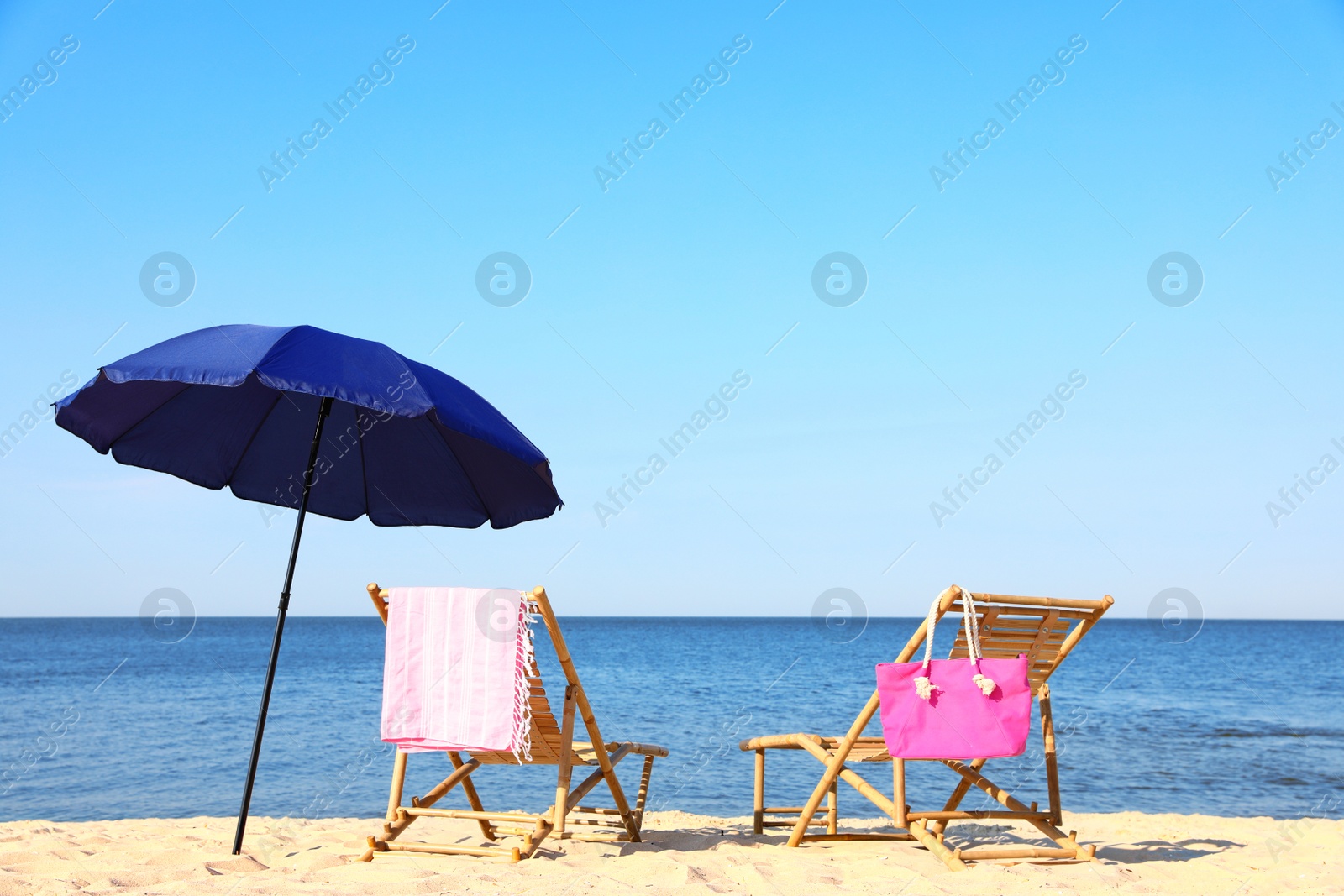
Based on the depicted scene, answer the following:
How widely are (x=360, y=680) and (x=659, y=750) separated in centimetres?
2346

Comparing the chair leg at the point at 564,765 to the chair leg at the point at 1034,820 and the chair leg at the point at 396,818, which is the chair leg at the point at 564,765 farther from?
the chair leg at the point at 1034,820

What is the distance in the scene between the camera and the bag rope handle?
4.04m

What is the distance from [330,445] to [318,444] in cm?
37

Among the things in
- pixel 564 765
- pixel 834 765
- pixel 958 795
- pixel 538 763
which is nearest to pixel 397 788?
pixel 538 763

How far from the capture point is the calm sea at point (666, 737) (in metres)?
8.86

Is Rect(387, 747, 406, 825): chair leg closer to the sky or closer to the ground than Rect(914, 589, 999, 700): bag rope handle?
closer to the ground

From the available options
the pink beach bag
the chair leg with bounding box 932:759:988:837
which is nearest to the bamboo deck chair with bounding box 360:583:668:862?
the pink beach bag

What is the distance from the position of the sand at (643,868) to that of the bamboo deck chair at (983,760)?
103 millimetres

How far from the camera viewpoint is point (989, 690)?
409 cm

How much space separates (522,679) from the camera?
4055 mm

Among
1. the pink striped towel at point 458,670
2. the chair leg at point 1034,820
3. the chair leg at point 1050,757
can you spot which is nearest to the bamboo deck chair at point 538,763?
the pink striped towel at point 458,670

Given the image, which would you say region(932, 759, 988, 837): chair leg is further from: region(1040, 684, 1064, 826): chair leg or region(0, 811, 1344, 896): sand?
region(1040, 684, 1064, 826): chair leg

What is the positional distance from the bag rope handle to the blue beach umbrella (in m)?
1.72

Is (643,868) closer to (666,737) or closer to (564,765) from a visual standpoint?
(564,765)
